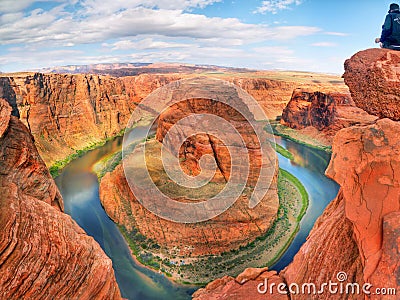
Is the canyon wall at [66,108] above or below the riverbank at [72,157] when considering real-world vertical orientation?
above

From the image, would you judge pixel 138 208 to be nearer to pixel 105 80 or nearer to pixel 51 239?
pixel 51 239

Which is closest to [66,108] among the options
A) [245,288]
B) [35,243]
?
[35,243]

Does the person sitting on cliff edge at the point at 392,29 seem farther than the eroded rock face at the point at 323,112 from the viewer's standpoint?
No

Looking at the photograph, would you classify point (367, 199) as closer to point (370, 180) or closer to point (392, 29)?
point (370, 180)

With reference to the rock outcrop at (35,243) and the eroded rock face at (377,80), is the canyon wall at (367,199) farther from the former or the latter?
the rock outcrop at (35,243)

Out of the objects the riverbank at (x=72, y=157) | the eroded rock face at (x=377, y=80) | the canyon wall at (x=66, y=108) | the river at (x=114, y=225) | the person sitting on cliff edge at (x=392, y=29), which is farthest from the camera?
the canyon wall at (x=66, y=108)

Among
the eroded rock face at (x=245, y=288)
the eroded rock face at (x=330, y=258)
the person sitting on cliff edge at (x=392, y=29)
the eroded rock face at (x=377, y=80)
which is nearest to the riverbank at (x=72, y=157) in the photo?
the eroded rock face at (x=245, y=288)

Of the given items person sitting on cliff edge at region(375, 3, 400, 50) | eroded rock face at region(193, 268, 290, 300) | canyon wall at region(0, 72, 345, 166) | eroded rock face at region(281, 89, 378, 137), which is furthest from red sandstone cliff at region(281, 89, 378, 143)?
eroded rock face at region(193, 268, 290, 300)
